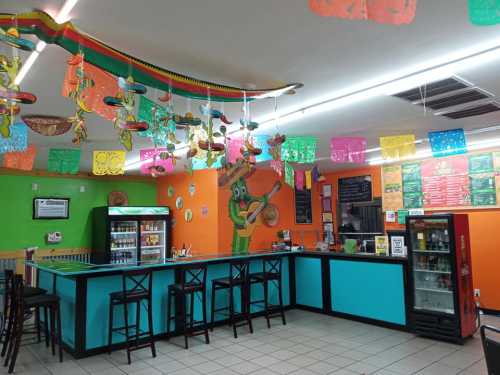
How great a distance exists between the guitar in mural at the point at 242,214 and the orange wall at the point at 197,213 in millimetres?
427

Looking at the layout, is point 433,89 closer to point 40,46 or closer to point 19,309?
point 40,46

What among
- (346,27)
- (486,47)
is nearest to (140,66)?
(346,27)

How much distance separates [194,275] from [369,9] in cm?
429

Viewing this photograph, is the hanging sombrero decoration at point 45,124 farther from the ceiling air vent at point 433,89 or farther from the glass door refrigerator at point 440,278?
the glass door refrigerator at point 440,278

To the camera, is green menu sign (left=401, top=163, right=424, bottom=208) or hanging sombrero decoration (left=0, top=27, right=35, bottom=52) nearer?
hanging sombrero decoration (left=0, top=27, right=35, bottom=52)

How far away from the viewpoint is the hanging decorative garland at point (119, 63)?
7.55 ft

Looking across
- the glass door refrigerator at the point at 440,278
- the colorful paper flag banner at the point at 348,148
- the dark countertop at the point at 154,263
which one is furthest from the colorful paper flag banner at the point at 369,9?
the glass door refrigerator at the point at 440,278

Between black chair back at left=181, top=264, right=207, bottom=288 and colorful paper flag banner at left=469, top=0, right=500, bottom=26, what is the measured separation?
13.5 ft

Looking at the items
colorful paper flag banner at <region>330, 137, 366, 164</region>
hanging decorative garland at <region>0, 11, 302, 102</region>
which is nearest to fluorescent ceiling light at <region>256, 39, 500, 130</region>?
hanging decorative garland at <region>0, 11, 302, 102</region>

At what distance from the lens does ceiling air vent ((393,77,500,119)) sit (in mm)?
3582

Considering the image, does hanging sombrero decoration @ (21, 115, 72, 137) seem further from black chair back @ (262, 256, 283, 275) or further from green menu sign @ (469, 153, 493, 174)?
green menu sign @ (469, 153, 493, 174)

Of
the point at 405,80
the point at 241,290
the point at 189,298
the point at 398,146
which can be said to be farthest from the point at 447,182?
the point at 189,298

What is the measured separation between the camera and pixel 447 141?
477 centimetres

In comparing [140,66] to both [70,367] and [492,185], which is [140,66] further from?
[492,185]
